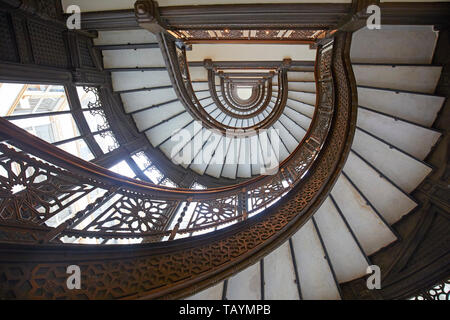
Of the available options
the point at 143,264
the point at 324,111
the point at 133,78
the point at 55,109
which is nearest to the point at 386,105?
the point at 324,111

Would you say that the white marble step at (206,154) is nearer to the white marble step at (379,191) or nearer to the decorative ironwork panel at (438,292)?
the white marble step at (379,191)

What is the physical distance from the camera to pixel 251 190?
3439 millimetres

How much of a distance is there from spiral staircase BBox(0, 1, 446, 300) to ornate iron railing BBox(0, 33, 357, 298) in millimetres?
11

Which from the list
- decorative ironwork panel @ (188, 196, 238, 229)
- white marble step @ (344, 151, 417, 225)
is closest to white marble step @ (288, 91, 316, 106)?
white marble step @ (344, 151, 417, 225)

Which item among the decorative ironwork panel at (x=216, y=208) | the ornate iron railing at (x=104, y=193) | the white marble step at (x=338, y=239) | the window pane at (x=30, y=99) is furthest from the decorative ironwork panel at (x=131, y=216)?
the window pane at (x=30, y=99)

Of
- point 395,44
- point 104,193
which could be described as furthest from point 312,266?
point 395,44

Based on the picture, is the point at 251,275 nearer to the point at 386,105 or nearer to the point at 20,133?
the point at 20,133

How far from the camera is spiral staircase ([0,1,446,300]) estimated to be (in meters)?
1.56

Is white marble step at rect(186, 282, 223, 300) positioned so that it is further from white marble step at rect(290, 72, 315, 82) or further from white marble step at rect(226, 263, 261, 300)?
white marble step at rect(290, 72, 315, 82)

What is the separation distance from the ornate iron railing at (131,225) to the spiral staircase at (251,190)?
0.04 ft

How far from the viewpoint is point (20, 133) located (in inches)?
59.6

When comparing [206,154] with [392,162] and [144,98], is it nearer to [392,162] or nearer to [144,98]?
[144,98]

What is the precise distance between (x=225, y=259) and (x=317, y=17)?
3.47m

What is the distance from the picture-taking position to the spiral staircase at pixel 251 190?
156 centimetres
